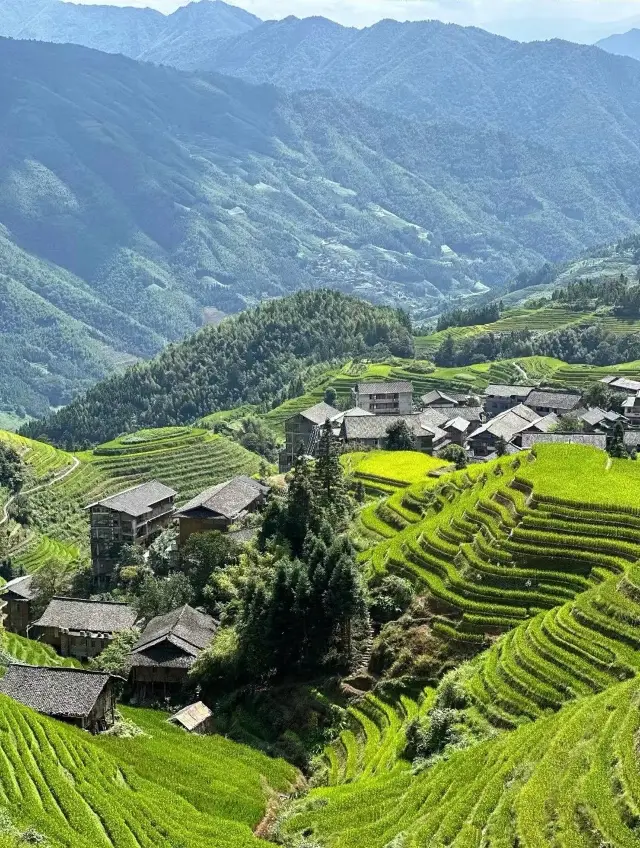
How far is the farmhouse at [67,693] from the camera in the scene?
4366cm

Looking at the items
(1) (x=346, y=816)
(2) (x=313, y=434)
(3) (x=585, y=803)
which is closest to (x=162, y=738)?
(1) (x=346, y=816)

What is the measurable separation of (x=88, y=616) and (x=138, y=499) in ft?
77.8

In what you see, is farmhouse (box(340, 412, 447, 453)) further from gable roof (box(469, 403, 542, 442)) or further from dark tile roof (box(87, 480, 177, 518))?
dark tile roof (box(87, 480, 177, 518))

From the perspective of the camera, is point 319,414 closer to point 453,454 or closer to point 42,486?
point 453,454

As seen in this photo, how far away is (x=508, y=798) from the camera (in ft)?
94.4

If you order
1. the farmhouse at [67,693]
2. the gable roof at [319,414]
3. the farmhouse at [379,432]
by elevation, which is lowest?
the gable roof at [319,414]

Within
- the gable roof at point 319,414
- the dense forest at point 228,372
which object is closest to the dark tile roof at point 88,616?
the gable roof at point 319,414

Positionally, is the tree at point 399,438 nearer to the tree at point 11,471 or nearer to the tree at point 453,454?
the tree at point 453,454

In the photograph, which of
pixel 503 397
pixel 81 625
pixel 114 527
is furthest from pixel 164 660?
pixel 503 397

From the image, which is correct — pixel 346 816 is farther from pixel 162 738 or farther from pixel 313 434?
pixel 313 434

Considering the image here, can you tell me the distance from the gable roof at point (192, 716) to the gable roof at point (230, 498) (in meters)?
30.9

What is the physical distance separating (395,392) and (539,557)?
294ft

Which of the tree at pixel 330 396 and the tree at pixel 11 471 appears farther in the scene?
the tree at pixel 330 396

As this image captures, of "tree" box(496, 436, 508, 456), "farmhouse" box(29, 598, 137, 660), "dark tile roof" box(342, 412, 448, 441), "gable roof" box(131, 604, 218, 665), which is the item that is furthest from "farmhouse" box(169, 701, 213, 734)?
"dark tile roof" box(342, 412, 448, 441)
